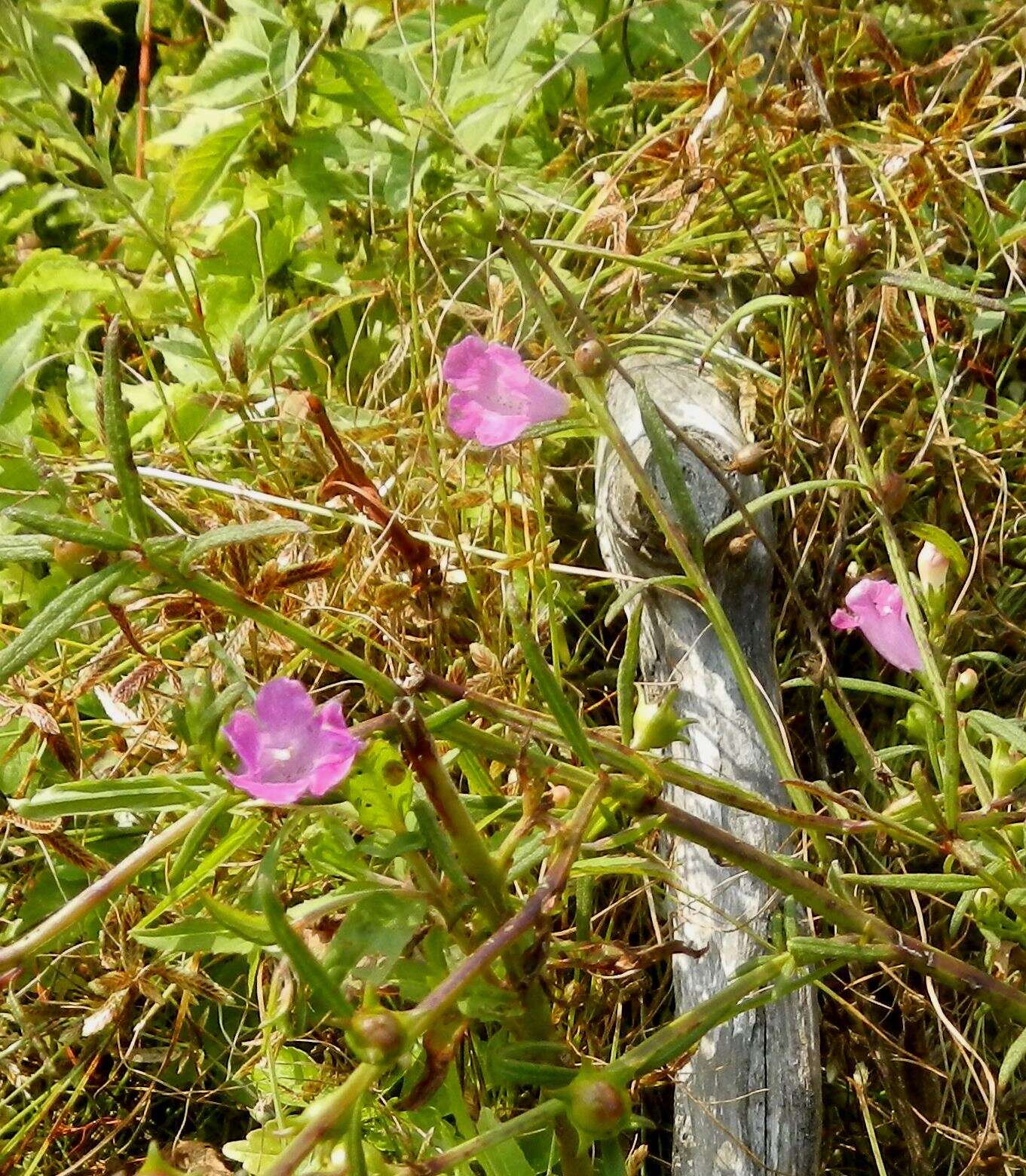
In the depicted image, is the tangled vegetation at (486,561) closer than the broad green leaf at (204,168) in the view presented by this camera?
Yes

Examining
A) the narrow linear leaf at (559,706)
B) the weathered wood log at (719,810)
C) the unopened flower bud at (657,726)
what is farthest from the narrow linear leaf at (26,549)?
the weathered wood log at (719,810)

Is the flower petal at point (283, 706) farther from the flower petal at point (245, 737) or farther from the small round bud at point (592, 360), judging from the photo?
the small round bud at point (592, 360)

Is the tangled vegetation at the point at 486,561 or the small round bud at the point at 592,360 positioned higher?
the small round bud at the point at 592,360

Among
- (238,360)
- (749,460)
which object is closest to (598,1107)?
(749,460)

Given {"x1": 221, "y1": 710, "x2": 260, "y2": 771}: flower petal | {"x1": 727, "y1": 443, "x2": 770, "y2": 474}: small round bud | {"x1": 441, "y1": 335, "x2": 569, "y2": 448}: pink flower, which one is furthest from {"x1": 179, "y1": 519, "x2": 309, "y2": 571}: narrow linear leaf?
{"x1": 727, "y1": 443, "x2": 770, "y2": 474}: small round bud

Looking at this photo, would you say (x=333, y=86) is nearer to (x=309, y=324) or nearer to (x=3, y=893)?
(x=309, y=324)
